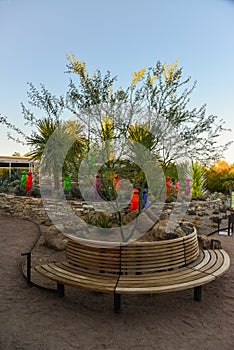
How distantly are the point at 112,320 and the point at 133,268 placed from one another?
0.58 meters

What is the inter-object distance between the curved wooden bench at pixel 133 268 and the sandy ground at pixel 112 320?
195 millimetres

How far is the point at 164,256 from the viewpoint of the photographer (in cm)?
303

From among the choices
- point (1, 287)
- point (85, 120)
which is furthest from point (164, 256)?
point (85, 120)

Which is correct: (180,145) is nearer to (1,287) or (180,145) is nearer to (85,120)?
(85,120)

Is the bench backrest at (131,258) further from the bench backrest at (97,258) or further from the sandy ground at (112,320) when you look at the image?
the sandy ground at (112,320)

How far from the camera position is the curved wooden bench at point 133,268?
2.64 metres

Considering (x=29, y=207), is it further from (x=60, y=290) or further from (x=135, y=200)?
(x=60, y=290)

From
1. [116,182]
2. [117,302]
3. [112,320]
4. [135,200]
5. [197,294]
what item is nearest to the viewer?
[112,320]

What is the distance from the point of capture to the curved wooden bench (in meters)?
2.64

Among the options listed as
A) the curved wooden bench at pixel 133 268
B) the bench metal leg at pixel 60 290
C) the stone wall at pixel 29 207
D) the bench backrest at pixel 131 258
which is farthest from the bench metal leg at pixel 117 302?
the stone wall at pixel 29 207

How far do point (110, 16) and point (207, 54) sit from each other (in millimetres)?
1436

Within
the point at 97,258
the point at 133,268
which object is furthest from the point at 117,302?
the point at 97,258

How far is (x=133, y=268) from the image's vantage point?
2945 millimetres

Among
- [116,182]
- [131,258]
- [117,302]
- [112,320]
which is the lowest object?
[112,320]
